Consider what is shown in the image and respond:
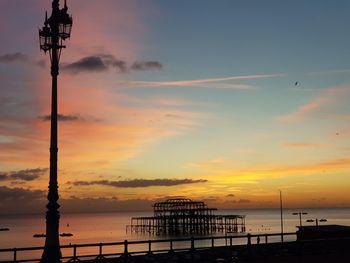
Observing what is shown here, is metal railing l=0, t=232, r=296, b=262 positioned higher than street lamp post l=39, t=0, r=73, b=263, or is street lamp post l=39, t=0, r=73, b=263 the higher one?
street lamp post l=39, t=0, r=73, b=263

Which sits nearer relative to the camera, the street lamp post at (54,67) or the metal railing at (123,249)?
the street lamp post at (54,67)

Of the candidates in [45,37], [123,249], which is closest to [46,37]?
[45,37]

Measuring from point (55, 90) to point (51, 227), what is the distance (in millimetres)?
4891

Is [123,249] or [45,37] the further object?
[123,249]

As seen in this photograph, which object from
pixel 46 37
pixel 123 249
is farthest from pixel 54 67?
pixel 123 249

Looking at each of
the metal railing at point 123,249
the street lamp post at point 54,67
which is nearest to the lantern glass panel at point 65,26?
the street lamp post at point 54,67

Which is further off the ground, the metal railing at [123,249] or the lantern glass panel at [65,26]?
the lantern glass panel at [65,26]

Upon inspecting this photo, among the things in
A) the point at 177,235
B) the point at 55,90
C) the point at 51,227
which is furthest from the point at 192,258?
the point at 177,235

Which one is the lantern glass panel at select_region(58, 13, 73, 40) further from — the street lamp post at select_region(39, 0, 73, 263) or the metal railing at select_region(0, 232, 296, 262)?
the metal railing at select_region(0, 232, 296, 262)

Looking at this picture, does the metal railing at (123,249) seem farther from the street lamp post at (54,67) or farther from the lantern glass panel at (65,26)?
the lantern glass panel at (65,26)

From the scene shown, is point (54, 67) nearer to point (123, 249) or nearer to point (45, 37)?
point (45, 37)

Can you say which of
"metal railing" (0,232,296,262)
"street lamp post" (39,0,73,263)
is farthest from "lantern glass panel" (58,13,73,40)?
"metal railing" (0,232,296,262)

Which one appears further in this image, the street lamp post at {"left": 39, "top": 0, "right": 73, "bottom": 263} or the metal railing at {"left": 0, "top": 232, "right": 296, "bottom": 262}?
the metal railing at {"left": 0, "top": 232, "right": 296, "bottom": 262}

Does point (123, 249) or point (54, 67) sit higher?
point (54, 67)
